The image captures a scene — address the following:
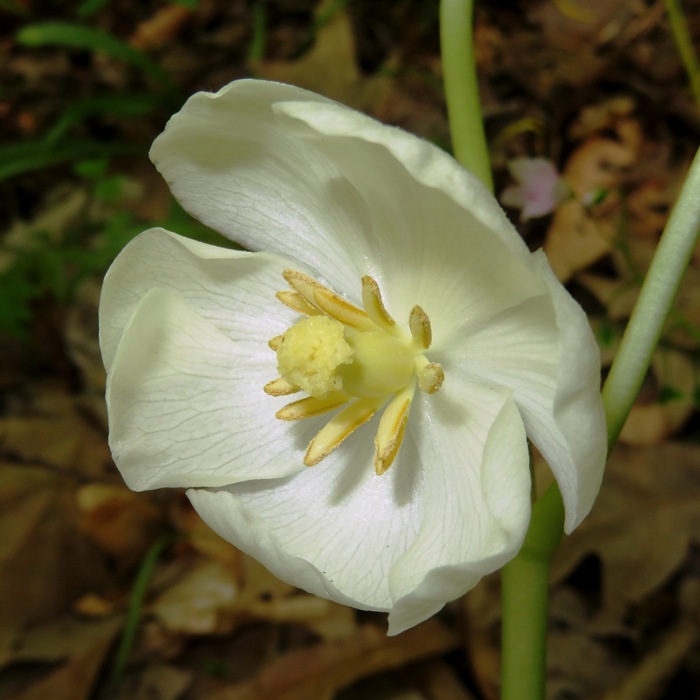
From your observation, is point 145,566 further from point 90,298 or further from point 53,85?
point 53,85

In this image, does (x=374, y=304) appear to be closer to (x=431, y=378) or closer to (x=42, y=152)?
(x=431, y=378)

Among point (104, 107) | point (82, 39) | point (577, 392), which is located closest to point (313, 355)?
point (577, 392)

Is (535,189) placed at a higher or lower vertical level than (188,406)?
lower

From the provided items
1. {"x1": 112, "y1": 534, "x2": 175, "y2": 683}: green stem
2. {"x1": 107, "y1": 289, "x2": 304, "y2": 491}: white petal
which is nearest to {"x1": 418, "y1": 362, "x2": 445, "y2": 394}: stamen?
{"x1": 107, "y1": 289, "x2": 304, "y2": 491}: white petal

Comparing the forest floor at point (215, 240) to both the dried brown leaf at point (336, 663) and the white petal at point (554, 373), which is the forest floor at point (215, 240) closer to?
the dried brown leaf at point (336, 663)

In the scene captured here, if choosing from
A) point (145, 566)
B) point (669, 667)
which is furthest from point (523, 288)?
point (145, 566)

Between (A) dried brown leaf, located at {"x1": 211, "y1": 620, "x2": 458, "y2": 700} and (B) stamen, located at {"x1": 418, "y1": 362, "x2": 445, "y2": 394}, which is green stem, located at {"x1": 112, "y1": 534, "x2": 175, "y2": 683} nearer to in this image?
(A) dried brown leaf, located at {"x1": 211, "y1": 620, "x2": 458, "y2": 700}

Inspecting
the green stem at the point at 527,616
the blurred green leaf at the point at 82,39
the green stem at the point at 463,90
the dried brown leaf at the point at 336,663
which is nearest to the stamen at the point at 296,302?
the green stem at the point at 463,90
